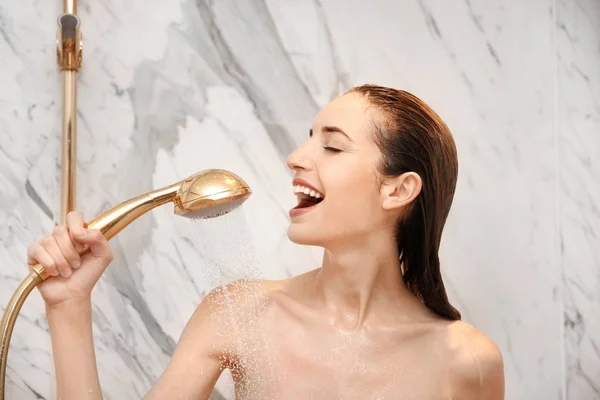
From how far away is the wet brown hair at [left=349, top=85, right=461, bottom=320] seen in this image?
1.43m

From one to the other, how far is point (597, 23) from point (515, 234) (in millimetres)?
562

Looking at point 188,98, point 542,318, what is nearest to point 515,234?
point 542,318

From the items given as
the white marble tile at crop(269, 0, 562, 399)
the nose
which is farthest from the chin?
the white marble tile at crop(269, 0, 562, 399)

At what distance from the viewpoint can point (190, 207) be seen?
1260 mm

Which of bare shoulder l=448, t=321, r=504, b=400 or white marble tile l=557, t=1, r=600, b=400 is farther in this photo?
white marble tile l=557, t=1, r=600, b=400

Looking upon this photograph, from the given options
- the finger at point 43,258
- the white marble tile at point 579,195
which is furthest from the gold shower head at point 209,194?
the white marble tile at point 579,195

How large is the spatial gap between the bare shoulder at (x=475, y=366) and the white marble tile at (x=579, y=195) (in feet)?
1.75

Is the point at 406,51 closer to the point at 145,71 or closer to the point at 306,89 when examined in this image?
the point at 306,89

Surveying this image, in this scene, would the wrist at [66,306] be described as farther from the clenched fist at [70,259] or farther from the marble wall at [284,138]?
the marble wall at [284,138]

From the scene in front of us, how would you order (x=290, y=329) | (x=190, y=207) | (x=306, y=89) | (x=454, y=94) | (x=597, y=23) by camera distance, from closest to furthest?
(x=190, y=207) < (x=290, y=329) < (x=306, y=89) < (x=454, y=94) < (x=597, y=23)

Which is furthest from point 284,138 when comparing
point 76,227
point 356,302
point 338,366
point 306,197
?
point 76,227

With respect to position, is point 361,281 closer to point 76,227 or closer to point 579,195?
point 76,227

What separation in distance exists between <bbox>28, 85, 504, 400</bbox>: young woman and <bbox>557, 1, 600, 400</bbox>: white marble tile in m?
0.54

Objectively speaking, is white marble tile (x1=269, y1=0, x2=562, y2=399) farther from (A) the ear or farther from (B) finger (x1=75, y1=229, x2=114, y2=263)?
(B) finger (x1=75, y1=229, x2=114, y2=263)
